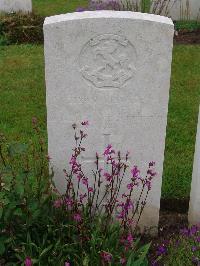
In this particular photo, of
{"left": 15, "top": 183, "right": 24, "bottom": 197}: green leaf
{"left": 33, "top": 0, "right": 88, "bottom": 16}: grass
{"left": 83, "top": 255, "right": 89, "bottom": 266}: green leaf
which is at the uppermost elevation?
{"left": 33, "top": 0, "right": 88, "bottom": 16}: grass

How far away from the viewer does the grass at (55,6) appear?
9.62 m

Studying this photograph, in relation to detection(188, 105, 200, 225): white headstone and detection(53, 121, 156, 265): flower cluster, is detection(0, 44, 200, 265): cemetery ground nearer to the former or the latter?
detection(188, 105, 200, 225): white headstone

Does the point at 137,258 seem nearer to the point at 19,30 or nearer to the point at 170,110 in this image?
the point at 170,110

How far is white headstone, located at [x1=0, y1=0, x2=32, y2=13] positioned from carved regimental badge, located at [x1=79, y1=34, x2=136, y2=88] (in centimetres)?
562

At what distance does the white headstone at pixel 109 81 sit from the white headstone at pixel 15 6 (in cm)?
551

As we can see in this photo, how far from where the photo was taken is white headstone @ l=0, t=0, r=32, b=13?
8594mm

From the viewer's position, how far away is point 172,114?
18.6 ft

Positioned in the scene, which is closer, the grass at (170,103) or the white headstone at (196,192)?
the white headstone at (196,192)

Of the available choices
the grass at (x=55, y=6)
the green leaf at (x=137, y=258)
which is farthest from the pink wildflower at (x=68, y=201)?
the grass at (x=55, y=6)

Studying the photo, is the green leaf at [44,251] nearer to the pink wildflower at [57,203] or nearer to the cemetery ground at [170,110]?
the pink wildflower at [57,203]

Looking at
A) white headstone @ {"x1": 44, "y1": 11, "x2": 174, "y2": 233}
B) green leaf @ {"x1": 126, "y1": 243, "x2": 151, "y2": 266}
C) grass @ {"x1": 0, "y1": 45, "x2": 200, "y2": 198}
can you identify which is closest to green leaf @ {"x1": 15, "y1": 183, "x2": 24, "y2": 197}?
white headstone @ {"x1": 44, "y1": 11, "x2": 174, "y2": 233}

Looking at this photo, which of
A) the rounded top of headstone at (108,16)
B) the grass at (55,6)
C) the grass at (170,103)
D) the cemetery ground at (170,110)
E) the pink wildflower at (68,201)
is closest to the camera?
the rounded top of headstone at (108,16)

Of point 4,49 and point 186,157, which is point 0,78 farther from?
point 186,157

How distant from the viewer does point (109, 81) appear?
11.0 ft
